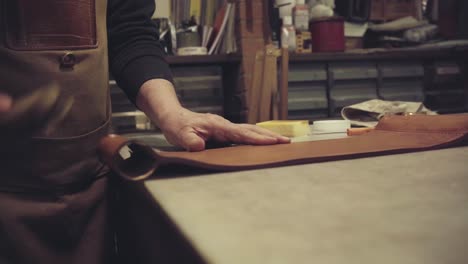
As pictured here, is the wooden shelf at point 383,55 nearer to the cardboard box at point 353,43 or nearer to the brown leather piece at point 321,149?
the cardboard box at point 353,43

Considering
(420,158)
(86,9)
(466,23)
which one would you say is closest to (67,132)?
(86,9)

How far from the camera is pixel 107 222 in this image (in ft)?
2.59

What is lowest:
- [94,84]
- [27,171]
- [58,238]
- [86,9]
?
[58,238]

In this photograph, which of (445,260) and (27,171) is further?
(27,171)

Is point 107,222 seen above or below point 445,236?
below

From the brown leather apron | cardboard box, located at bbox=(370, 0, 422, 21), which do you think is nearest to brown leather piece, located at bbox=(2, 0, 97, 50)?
the brown leather apron

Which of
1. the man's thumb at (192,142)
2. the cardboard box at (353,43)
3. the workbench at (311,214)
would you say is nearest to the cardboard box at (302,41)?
the cardboard box at (353,43)

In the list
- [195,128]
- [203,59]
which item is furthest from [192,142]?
[203,59]

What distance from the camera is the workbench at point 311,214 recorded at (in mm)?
319

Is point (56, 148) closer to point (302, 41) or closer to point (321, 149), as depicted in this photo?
point (321, 149)

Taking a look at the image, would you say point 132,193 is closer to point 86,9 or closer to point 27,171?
point 27,171

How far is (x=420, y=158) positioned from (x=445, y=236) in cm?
34

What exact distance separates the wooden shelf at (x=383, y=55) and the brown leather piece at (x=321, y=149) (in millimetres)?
1593

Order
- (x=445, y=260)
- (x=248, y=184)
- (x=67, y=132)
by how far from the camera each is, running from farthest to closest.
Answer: (x=67, y=132), (x=248, y=184), (x=445, y=260)
